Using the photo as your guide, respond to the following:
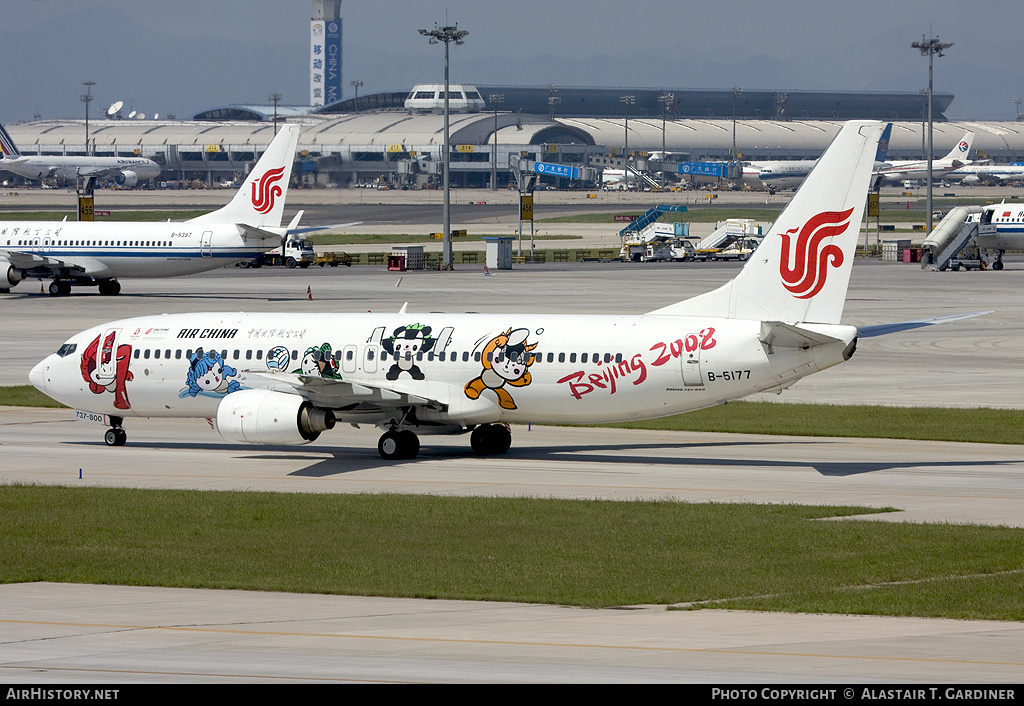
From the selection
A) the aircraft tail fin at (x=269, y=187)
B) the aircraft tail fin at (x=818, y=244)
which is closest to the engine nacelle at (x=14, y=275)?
the aircraft tail fin at (x=269, y=187)

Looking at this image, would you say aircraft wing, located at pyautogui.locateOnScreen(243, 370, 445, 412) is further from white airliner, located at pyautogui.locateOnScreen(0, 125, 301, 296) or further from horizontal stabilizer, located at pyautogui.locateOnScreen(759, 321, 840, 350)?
white airliner, located at pyautogui.locateOnScreen(0, 125, 301, 296)

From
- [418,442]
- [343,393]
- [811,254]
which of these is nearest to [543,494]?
[343,393]

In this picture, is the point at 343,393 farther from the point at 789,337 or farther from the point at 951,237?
the point at 951,237

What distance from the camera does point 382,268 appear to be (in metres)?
117

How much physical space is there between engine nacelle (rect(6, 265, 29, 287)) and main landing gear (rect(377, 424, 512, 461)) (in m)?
60.0

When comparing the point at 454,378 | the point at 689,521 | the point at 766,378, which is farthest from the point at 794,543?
the point at 454,378

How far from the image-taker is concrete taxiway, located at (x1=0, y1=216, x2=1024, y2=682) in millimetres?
15570

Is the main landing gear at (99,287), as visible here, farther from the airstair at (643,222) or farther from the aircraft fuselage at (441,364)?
the airstair at (643,222)

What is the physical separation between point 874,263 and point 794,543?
10076cm

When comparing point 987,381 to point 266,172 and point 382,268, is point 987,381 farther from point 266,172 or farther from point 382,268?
point 382,268

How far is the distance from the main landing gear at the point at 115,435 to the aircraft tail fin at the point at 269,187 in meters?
43.4

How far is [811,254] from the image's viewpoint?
109 ft

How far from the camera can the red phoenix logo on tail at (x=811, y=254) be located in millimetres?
32969

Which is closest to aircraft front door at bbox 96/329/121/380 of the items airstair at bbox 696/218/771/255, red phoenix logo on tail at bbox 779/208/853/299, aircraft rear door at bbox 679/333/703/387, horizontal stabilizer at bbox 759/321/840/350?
aircraft rear door at bbox 679/333/703/387
